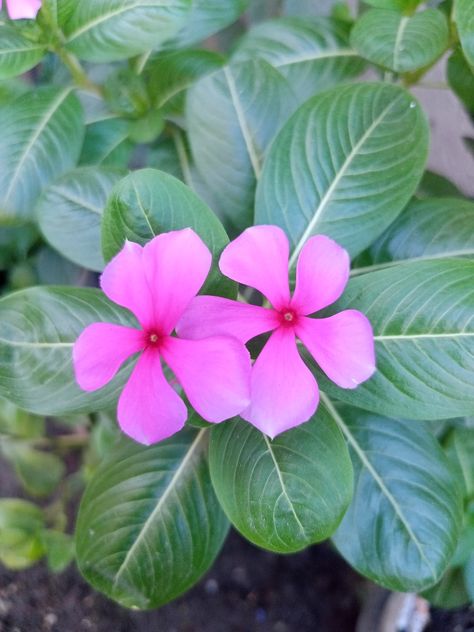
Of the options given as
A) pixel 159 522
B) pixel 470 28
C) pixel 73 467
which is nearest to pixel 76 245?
pixel 159 522

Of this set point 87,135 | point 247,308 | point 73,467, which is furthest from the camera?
point 73,467

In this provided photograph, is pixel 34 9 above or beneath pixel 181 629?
above

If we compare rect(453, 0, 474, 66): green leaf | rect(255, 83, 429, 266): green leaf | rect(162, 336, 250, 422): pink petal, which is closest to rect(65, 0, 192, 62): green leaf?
rect(255, 83, 429, 266): green leaf

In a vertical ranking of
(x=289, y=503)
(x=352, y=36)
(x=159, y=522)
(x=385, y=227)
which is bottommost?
(x=159, y=522)

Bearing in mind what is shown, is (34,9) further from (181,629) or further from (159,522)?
(181,629)

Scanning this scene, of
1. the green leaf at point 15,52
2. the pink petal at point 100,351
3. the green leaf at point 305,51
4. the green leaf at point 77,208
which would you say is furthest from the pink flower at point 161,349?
the green leaf at point 305,51

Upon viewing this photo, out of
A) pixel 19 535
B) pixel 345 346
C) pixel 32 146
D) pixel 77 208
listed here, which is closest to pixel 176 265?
pixel 345 346
